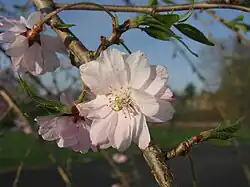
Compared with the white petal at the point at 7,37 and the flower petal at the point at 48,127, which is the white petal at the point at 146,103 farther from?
the white petal at the point at 7,37

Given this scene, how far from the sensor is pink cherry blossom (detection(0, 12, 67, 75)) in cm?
73

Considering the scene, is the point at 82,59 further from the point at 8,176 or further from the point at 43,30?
the point at 8,176

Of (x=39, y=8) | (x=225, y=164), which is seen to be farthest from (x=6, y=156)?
(x=39, y=8)

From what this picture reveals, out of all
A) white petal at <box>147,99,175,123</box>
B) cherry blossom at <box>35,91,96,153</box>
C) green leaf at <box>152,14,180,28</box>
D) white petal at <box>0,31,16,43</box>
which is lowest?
cherry blossom at <box>35,91,96,153</box>

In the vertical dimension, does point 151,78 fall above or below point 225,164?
above

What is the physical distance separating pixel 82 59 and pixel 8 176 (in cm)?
959

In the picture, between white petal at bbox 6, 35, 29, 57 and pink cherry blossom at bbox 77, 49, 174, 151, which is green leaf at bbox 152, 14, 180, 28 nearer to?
pink cherry blossom at bbox 77, 49, 174, 151

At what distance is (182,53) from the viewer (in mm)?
1728

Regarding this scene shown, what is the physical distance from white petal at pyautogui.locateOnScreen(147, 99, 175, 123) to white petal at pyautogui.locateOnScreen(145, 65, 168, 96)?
0.8 inches

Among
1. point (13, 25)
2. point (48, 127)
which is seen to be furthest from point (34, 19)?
point (48, 127)

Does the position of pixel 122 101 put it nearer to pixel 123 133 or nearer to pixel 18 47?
pixel 123 133

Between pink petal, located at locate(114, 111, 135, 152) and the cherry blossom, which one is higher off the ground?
pink petal, located at locate(114, 111, 135, 152)

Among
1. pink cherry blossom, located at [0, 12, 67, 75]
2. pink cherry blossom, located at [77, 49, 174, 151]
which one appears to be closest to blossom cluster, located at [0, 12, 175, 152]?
pink cherry blossom, located at [77, 49, 174, 151]

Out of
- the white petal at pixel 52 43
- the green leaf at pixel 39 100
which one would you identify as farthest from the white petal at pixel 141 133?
the white petal at pixel 52 43
